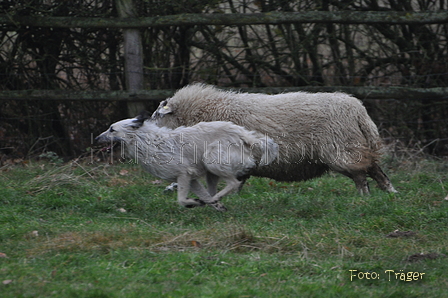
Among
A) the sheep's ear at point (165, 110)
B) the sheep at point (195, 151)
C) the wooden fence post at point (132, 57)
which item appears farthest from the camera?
the wooden fence post at point (132, 57)

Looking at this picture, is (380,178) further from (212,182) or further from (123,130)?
(123,130)

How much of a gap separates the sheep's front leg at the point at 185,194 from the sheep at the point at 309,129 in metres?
0.88

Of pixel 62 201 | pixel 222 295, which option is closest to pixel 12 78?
pixel 62 201

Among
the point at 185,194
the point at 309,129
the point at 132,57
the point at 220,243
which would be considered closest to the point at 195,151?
the point at 185,194

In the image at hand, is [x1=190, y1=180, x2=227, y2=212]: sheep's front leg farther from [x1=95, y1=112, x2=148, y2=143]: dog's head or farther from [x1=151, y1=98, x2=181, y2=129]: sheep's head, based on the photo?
[x1=151, y1=98, x2=181, y2=129]: sheep's head

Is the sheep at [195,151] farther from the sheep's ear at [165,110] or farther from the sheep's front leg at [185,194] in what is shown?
the sheep's ear at [165,110]

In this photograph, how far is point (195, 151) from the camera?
6016mm

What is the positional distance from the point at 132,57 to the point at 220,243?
5042mm

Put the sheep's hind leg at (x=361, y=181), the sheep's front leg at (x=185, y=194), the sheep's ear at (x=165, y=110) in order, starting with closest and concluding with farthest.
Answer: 1. the sheep's front leg at (x=185, y=194)
2. the sheep's hind leg at (x=361, y=181)
3. the sheep's ear at (x=165, y=110)

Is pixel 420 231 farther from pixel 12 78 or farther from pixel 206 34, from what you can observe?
pixel 12 78

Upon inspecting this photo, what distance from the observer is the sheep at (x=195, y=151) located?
5.93m

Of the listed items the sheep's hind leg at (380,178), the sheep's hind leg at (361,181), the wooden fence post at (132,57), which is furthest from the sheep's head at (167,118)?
the sheep's hind leg at (380,178)

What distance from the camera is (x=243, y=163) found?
598cm

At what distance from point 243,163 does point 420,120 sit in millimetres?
4909
